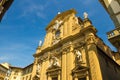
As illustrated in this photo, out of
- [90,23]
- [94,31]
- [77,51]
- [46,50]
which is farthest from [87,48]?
[46,50]

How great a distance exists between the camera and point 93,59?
598 inches

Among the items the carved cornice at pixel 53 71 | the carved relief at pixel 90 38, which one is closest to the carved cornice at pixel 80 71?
the carved cornice at pixel 53 71

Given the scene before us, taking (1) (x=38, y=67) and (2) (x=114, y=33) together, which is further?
(1) (x=38, y=67)

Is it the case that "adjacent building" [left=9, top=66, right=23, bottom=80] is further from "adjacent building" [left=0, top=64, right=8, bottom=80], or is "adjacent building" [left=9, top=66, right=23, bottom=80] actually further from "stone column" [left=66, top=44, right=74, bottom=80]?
"stone column" [left=66, top=44, right=74, bottom=80]

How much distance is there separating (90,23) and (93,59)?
5640 mm

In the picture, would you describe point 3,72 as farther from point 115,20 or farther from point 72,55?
point 115,20

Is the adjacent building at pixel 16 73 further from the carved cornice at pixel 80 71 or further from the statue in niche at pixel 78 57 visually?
the carved cornice at pixel 80 71

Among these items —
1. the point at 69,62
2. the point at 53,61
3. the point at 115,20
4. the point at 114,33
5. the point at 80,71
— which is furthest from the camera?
the point at 53,61

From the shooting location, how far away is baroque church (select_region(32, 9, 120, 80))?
15570 millimetres

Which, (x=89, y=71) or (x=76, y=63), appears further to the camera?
(x=76, y=63)

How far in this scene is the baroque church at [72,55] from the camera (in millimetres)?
15570

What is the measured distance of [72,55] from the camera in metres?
18.2

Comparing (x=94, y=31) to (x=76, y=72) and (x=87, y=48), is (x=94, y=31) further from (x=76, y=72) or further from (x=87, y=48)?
(x=76, y=72)

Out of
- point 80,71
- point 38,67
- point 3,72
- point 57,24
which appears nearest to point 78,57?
point 80,71
